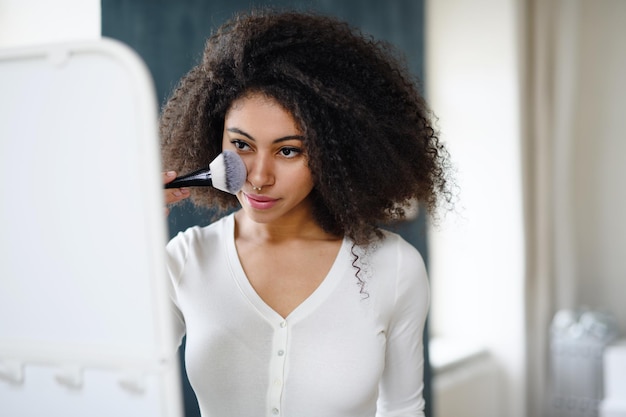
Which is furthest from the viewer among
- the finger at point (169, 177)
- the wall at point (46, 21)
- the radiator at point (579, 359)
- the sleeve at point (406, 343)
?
the radiator at point (579, 359)

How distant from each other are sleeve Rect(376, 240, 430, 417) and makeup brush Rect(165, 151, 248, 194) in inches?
15.3

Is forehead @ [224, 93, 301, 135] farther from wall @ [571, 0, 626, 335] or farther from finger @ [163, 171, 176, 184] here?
wall @ [571, 0, 626, 335]

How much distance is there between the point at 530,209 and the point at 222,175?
2.56 meters

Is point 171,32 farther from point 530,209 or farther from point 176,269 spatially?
point 530,209

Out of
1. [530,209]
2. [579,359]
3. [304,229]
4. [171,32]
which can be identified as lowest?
[579,359]

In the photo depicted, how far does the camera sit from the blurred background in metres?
3.21

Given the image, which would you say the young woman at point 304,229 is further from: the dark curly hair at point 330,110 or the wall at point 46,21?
the wall at point 46,21

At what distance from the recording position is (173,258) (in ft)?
4.43

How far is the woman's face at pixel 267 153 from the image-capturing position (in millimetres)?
1183

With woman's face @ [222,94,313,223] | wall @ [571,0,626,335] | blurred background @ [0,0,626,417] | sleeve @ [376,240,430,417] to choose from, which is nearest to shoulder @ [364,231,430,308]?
sleeve @ [376,240,430,417]

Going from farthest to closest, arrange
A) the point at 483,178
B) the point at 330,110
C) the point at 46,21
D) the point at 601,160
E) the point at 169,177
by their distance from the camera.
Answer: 1. the point at 601,160
2. the point at 483,178
3. the point at 46,21
4. the point at 330,110
5. the point at 169,177

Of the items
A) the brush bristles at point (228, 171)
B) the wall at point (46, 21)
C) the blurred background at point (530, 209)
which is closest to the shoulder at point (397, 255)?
the brush bristles at point (228, 171)

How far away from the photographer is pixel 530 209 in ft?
11.2

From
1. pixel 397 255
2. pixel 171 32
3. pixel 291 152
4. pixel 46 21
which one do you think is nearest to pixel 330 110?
pixel 291 152
